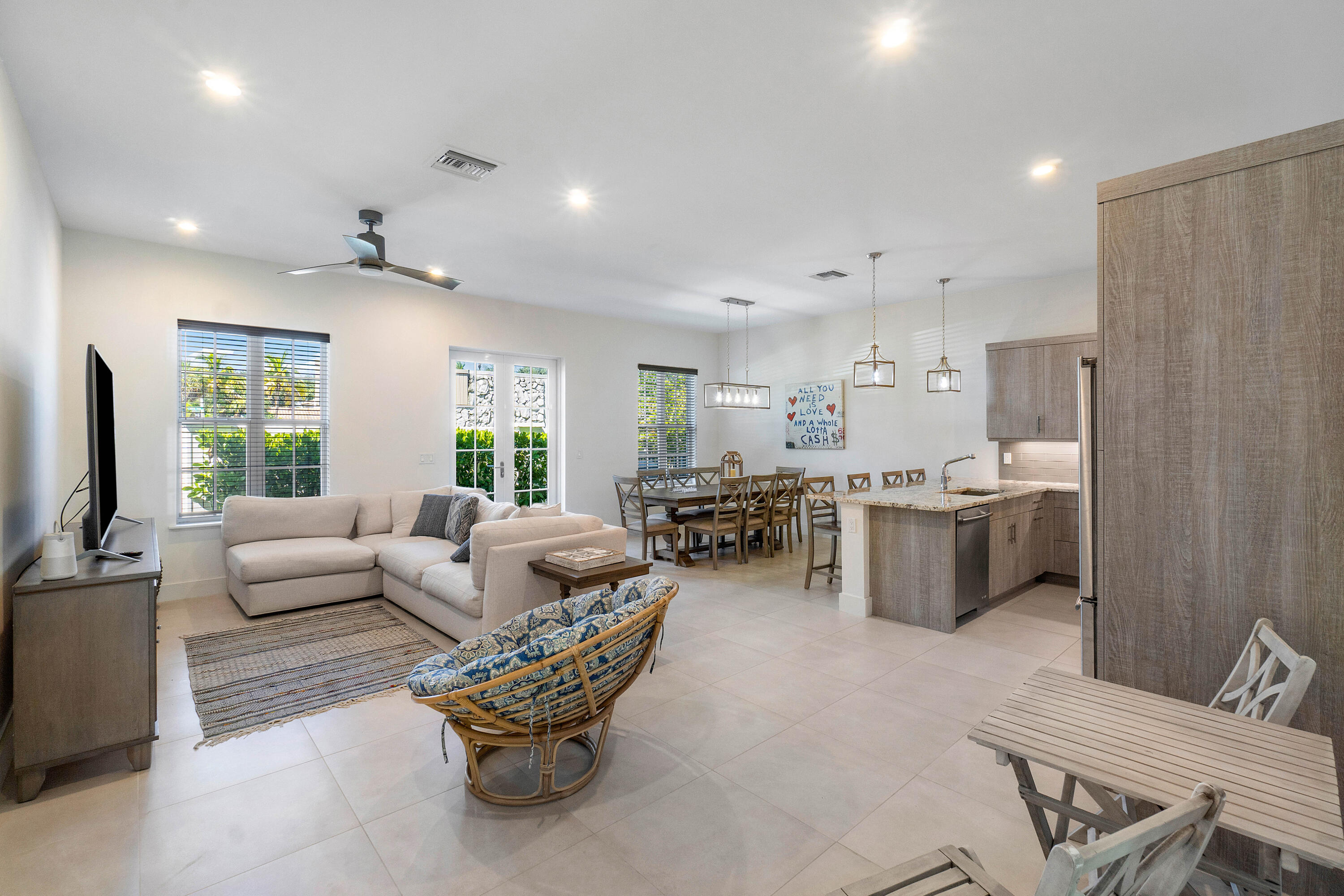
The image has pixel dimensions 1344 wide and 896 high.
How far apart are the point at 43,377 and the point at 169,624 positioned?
1.79 metres

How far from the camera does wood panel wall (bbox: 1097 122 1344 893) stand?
5.43 ft

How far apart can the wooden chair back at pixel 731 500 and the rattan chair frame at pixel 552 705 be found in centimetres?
368

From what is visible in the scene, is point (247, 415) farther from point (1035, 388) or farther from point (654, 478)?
point (1035, 388)

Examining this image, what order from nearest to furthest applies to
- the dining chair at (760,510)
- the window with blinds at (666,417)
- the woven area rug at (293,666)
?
the woven area rug at (293,666)
the dining chair at (760,510)
the window with blinds at (666,417)

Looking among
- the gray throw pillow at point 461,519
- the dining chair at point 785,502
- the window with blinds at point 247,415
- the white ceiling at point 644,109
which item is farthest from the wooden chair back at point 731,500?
the window with blinds at point 247,415

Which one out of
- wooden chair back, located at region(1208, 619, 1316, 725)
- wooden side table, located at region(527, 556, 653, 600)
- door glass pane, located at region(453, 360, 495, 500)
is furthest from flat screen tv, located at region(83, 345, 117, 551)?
wooden chair back, located at region(1208, 619, 1316, 725)

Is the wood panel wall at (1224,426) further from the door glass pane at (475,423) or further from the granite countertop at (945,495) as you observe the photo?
the door glass pane at (475,423)

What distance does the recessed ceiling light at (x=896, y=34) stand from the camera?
225cm

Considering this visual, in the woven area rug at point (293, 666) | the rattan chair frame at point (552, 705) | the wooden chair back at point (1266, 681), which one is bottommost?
the woven area rug at point (293, 666)

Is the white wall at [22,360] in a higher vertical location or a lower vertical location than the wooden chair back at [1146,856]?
higher

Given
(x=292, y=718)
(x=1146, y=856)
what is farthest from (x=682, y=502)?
(x=1146, y=856)

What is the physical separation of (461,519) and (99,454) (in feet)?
7.49

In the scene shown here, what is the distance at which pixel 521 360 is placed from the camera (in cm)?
710

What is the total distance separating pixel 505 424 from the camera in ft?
22.8
